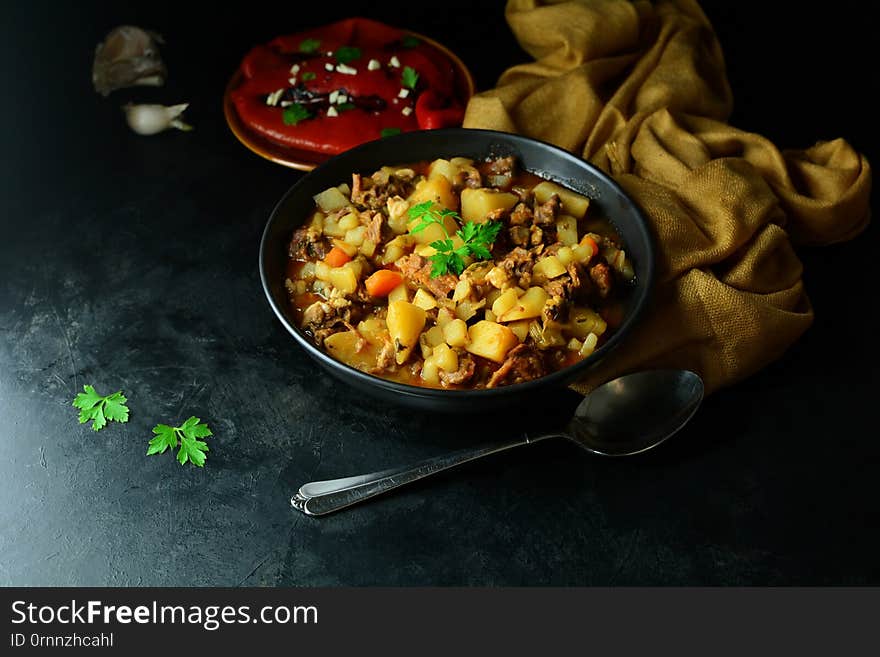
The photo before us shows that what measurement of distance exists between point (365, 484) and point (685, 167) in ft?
5.73

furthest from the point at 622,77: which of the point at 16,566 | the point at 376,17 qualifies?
the point at 16,566

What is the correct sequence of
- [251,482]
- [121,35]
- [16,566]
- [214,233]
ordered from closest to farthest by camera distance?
[16,566]
[251,482]
[214,233]
[121,35]

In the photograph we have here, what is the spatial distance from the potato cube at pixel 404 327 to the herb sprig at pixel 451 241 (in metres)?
0.18

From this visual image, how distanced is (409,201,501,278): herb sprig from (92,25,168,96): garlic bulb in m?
1.97

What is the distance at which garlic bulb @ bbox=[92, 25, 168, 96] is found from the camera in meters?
4.75

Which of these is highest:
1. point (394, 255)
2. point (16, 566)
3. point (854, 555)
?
point (394, 255)

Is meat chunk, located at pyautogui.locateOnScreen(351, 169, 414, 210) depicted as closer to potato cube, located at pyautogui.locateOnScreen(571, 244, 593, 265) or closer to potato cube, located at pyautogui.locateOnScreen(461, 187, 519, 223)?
potato cube, located at pyautogui.locateOnScreen(461, 187, 519, 223)

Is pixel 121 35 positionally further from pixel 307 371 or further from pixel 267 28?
pixel 307 371

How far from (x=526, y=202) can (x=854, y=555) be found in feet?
5.37

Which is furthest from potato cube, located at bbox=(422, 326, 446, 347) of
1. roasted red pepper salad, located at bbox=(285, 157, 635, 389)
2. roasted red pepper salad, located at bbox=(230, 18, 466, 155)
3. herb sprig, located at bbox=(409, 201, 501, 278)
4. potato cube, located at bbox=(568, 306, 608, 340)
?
roasted red pepper salad, located at bbox=(230, 18, 466, 155)

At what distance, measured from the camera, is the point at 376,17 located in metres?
5.18

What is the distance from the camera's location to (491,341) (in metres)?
3.19

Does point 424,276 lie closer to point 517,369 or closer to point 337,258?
point 337,258

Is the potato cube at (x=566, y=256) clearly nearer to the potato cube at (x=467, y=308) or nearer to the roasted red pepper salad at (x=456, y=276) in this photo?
the roasted red pepper salad at (x=456, y=276)
